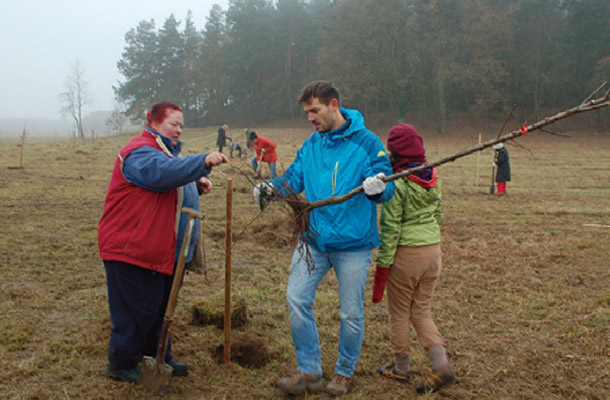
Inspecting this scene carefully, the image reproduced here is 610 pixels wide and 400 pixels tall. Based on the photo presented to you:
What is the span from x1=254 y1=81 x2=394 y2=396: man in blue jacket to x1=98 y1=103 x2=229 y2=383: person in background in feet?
2.30

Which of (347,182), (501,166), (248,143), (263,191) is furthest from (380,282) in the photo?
(248,143)

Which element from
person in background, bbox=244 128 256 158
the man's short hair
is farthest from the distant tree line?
the man's short hair

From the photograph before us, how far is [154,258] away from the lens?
9.92 feet

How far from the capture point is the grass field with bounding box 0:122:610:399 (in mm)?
3410

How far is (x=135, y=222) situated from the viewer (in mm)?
2953

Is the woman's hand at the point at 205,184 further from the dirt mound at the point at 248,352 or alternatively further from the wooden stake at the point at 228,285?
the dirt mound at the point at 248,352

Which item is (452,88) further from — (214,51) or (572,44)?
Answer: (214,51)

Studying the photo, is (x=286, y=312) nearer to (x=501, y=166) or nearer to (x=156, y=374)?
(x=156, y=374)

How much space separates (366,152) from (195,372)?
1.98 meters

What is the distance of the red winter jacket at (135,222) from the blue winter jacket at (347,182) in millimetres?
940

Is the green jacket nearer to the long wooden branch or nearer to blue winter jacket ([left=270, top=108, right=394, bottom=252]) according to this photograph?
blue winter jacket ([left=270, top=108, right=394, bottom=252])

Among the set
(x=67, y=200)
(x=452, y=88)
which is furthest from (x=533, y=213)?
(x=452, y=88)

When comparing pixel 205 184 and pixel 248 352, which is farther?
pixel 248 352

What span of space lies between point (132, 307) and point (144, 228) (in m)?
0.54
